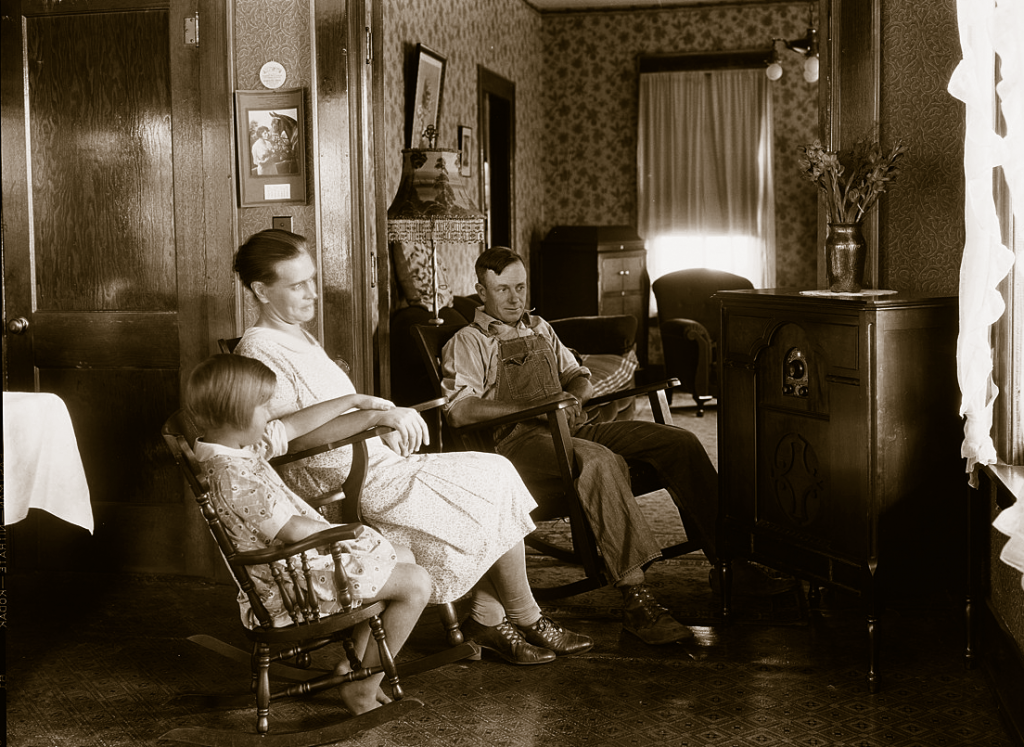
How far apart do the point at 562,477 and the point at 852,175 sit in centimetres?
122

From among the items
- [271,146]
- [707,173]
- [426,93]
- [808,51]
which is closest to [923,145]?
[271,146]

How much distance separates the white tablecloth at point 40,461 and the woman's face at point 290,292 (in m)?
0.63

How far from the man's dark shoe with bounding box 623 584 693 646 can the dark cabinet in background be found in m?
5.25

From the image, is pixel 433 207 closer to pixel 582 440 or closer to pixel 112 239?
pixel 112 239

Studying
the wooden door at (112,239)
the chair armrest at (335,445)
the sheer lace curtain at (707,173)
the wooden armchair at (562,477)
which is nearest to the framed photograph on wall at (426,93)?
the wooden door at (112,239)

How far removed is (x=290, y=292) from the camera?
9.74ft

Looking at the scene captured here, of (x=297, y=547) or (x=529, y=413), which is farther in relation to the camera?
(x=529, y=413)

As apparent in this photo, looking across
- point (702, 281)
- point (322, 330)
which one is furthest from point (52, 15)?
point (702, 281)

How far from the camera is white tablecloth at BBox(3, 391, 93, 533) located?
2916mm

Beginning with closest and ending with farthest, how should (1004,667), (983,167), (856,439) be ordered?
(983,167), (1004,667), (856,439)

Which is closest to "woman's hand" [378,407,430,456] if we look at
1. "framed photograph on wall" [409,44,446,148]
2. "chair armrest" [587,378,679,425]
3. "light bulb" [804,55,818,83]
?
"chair armrest" [587,378,679,425]

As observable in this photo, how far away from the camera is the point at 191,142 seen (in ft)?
12.6

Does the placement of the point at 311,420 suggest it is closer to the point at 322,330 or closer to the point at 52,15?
the point at 322,330

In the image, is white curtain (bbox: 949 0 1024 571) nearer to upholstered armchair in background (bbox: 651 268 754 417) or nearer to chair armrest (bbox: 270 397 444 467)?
chair armrest (bbox: 270 397 444 467)
